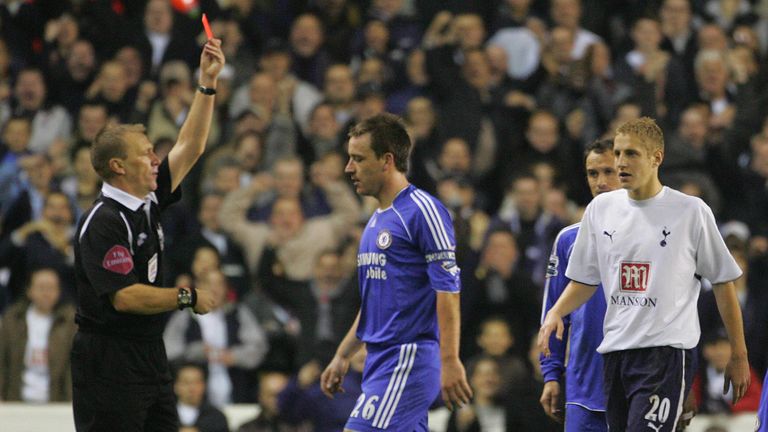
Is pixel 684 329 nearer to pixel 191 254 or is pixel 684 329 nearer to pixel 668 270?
pixel 668 270

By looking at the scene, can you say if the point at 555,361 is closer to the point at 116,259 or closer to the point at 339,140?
the point at 116,259

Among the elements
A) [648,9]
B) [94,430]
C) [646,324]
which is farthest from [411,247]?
[648,9]

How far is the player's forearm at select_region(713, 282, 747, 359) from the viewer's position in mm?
6559

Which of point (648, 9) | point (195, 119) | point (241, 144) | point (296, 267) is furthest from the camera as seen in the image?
point (648, 9)

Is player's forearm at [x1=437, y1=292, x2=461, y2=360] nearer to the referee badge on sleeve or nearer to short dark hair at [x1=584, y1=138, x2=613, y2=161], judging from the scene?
short dark hair at [x1=584, y1=138, x2=613, y2=161]

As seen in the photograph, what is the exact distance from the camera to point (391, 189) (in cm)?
724

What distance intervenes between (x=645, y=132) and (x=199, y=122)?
8.00ft

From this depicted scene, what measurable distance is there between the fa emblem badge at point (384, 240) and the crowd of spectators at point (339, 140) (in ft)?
11.2

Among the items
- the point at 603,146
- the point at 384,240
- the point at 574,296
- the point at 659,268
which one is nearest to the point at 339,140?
the point at 603,146

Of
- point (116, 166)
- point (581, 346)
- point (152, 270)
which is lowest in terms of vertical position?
point (581, 346)

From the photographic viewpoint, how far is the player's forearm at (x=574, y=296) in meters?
6.80

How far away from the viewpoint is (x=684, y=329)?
257 inches

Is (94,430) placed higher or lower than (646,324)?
lower

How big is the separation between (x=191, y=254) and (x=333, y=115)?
248 cm
